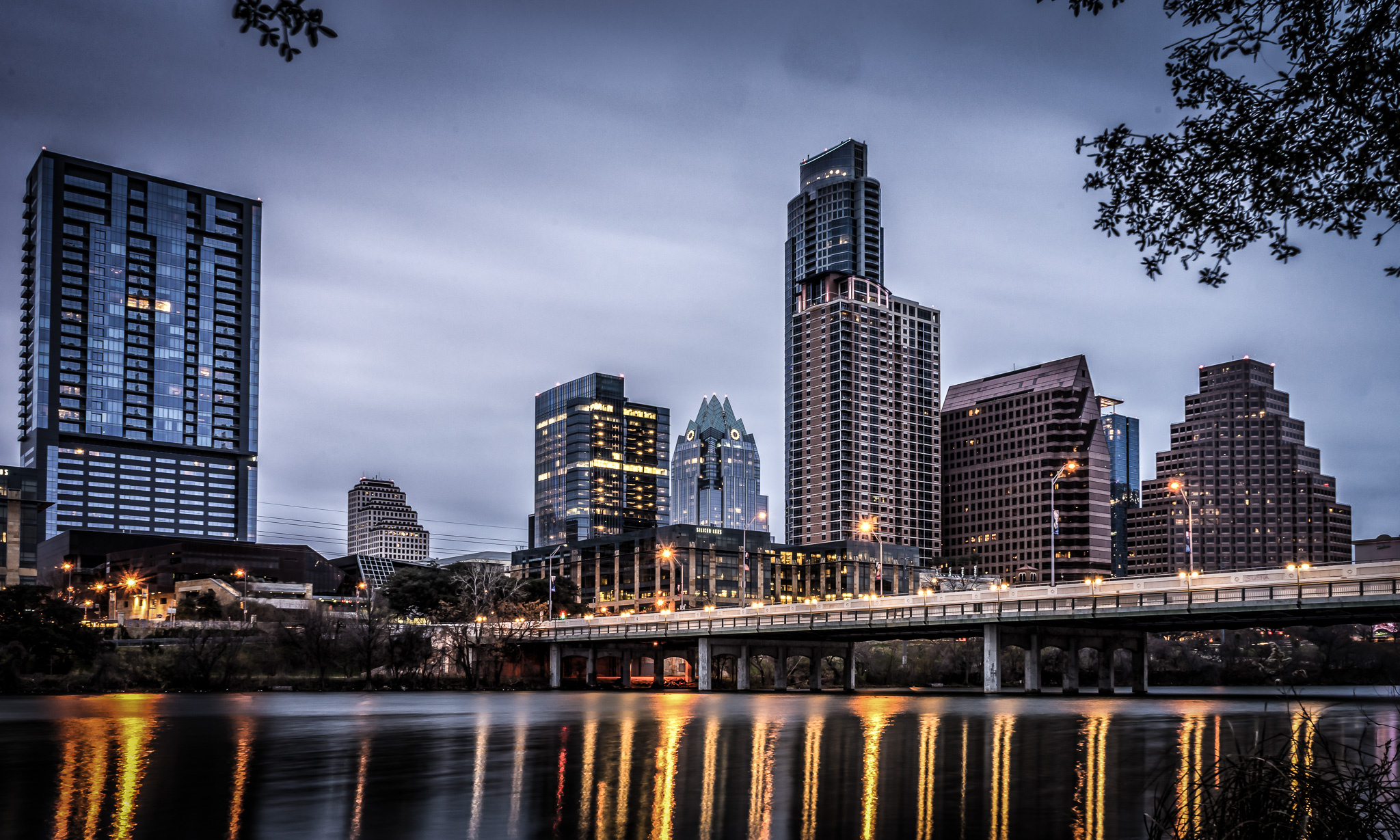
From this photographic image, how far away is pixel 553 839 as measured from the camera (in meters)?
17.5

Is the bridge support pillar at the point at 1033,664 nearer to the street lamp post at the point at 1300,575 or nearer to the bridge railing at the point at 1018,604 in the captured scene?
the bridge railing at the point at 1018,604

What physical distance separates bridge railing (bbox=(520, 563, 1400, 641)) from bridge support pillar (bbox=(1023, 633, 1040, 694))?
6602 millimetres

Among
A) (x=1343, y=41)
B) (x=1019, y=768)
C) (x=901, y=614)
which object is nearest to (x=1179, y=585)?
(x=901, y=614)

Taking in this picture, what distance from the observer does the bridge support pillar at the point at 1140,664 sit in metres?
106

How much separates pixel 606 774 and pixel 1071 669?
8533 centimetres

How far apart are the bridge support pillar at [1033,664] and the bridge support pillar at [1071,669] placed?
434 centimetres

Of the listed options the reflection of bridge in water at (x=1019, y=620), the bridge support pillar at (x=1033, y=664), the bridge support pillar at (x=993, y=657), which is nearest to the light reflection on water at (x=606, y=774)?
the reflection of bridge in water at (x=1019, y=620)

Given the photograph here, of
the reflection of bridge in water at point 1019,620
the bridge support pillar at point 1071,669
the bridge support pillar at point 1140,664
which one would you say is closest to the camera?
the reflection of bridge in water at point 1019,620

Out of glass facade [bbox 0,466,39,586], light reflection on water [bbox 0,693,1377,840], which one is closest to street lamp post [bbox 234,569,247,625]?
glass facade [bbox 0,466,39,586]

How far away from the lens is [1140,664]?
107 metres

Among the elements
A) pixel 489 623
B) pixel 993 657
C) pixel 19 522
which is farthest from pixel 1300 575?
pixel 19 522

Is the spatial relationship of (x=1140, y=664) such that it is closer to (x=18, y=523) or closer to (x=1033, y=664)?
(x=1033, y=664)

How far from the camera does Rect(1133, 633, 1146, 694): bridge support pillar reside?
347 feet

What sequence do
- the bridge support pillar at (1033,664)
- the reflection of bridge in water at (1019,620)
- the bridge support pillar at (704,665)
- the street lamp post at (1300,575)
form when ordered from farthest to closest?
the bridge support pillar at (704,665) < the bridge support pillar at (1033,664) < the reflection of bridge in water at (1019,620) < the street lamp post at (1300,575)
